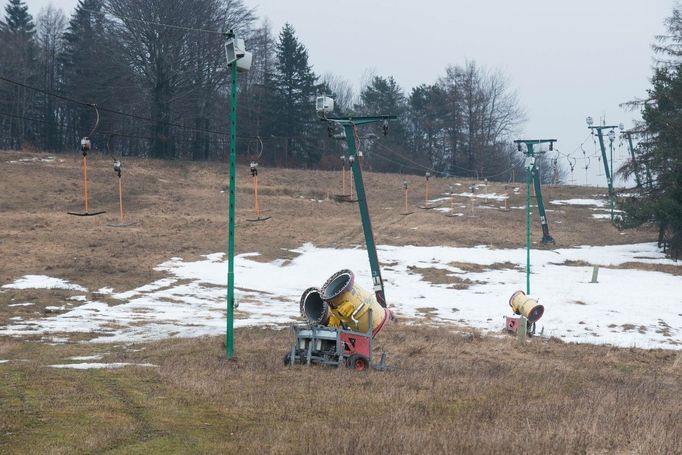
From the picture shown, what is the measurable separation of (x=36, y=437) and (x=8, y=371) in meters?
6.59

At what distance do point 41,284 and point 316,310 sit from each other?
18.9 meters

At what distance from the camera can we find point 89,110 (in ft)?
242

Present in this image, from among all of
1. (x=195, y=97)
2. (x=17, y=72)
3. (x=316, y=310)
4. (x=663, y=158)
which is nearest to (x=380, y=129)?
(x=195, y=97)

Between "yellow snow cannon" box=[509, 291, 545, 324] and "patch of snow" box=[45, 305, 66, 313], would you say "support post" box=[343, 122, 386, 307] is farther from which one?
"patch of snow" box=[45, 305, 66, 313]

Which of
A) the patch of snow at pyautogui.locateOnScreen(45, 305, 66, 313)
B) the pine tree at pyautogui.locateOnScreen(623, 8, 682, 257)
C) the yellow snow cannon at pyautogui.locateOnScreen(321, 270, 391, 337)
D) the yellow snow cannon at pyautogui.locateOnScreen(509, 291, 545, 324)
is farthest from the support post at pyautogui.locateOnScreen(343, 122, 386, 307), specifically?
the pine tree at pyautogui.locateOnScreen(623, 8, 682, 257)

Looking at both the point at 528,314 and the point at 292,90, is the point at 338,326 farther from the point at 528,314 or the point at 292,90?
the point at 292,90

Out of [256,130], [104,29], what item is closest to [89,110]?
[104,29]

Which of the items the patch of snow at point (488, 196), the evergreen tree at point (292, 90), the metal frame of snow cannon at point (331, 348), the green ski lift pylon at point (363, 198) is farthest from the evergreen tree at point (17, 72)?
the metal frame of snow cannon at point (331, 348)

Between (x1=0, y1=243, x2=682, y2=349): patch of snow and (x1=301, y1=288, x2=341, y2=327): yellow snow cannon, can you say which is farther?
(x1=0, y1=243, x2=682, y2=349): patch of snow

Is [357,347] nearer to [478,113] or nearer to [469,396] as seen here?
[469,396]

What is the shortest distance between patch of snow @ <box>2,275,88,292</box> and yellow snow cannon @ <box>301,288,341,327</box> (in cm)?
1757

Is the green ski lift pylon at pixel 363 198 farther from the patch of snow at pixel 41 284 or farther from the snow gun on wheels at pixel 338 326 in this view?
the patch of snow at pixel 41 284

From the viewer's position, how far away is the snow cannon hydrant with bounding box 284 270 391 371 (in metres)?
17.0

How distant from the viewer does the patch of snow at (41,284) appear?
32.1 m
